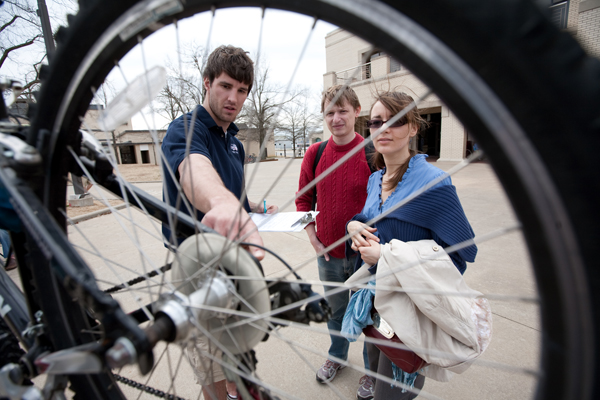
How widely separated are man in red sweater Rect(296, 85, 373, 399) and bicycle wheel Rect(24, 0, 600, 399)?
4.85 feet

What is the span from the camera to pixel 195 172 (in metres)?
1.19

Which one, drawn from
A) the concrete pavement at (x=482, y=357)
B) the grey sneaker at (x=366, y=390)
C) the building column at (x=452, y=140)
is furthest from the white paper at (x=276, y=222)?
the building column at (x=452, y=140)

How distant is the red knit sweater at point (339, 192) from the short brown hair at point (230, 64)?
2.59ft

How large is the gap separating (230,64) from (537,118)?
148cm

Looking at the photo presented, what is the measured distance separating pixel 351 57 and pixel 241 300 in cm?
1831

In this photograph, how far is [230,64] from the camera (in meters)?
1.59

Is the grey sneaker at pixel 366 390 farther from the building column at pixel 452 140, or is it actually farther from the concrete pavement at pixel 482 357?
the building column at pixel 452 140

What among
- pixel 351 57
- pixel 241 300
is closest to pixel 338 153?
pixel 241 300

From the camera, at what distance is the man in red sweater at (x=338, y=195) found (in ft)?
6.57

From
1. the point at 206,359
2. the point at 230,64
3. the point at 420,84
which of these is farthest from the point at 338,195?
the point at 420,84

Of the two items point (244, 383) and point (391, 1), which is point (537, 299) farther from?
point (244, 383)

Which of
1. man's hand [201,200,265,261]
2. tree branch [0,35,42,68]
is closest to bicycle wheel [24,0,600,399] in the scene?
man's hand [201,200,265,261]

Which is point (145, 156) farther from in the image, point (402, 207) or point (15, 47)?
point (402, 207)

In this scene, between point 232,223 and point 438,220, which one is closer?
point 232,223
